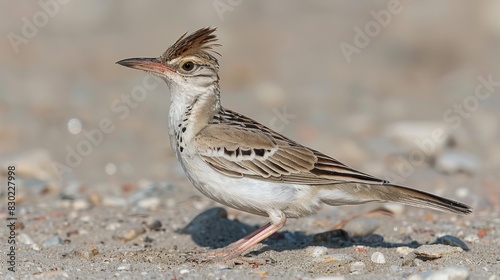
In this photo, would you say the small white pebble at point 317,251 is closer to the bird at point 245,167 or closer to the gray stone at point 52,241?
the bird at point 245,167

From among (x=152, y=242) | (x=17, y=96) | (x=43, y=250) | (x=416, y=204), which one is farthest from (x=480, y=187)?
(x=17, y=96)

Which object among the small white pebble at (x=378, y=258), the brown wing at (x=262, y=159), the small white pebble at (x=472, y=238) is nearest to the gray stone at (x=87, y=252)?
the brown wing at (x=262, y=159)

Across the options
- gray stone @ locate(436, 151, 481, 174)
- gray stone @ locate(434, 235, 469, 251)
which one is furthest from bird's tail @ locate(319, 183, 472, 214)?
gray stone @ locate(436, 151, 481, 174)

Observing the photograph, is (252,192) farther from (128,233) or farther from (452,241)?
(452,241)

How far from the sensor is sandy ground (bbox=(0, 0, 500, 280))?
8750mm

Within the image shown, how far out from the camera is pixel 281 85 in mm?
16625

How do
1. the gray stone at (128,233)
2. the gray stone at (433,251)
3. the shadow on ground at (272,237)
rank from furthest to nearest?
the gray stone at (128,233) → the shadow on ground at (272,237) → the gray stone at (433,251)

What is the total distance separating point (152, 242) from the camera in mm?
9766

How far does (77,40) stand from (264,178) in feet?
31.7

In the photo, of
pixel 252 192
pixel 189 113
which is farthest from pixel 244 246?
→ pixel 189 113

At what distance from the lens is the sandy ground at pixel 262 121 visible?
8.75 meters

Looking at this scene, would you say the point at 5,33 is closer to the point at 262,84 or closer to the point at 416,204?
the point at 262,84

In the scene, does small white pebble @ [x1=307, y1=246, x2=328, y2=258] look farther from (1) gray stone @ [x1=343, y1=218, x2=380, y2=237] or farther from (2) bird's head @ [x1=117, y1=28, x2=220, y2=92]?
(2) bird's head @ [x1=117, y1=28, x2=220, y2=92]

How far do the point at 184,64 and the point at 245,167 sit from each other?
123cm
